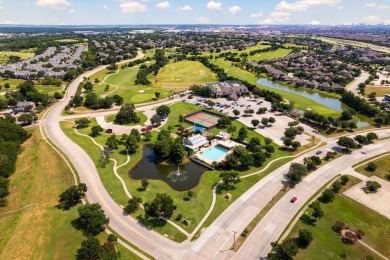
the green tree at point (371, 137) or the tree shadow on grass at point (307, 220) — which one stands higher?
the green tree at point (371, 137)

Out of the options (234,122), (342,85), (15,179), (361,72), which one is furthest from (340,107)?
(15,179)

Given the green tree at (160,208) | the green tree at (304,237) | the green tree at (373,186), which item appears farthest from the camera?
the green tree at (373,186)

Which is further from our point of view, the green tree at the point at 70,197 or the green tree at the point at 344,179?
the green tree at the point at 344,179

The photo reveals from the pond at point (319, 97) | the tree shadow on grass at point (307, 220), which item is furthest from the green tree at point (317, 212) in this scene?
the pond at point (319, 97)

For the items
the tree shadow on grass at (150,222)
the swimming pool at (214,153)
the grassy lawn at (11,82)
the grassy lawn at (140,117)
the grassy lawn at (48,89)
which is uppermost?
the grassy lawn at (11,82)

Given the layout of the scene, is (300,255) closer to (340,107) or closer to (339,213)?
(339,213)

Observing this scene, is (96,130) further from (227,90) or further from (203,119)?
(227,90)

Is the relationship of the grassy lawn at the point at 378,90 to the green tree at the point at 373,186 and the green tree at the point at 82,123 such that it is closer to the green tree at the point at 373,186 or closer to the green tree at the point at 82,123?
the green tree at the point at 373,186

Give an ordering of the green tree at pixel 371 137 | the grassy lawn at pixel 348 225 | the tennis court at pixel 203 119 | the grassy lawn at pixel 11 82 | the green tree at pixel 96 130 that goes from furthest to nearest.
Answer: the grassy lawn at pixel 11 82 < the tennis court at pixel 203 119 < the green tree at pixel 96 130 < the green tree at pixel 371 137 < the grassy lawn at pixel 348 225
